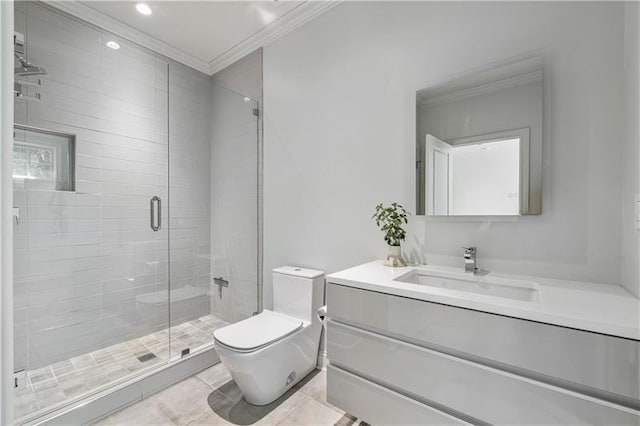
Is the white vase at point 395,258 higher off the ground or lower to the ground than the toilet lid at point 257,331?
higher

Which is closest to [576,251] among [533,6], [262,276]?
[533,6]

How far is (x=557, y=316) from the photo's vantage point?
906 millimetres

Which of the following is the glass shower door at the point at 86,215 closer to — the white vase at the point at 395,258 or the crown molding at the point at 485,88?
the white vase at the point at 395,258

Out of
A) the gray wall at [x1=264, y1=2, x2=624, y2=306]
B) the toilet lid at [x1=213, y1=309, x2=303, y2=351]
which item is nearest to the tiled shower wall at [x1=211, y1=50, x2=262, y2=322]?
the gray wall at [x1=264, y1=2, x2=624, y2=306]

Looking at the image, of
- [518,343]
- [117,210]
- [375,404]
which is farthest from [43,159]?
[518,343]

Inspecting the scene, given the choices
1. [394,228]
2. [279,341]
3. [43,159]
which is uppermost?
[43,159]

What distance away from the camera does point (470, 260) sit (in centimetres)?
143

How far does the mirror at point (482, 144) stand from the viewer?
1.35 metres

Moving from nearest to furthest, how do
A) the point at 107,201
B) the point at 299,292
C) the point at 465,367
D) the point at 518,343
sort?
the point at 518,343, the point at 465,367, the point at 299,292, the point at 107,201

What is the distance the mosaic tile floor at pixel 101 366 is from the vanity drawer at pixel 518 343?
1.60 m

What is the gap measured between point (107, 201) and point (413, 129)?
2.35 meters

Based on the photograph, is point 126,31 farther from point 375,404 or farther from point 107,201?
point 375,404

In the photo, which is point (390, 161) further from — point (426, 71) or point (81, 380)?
point (81, 380)

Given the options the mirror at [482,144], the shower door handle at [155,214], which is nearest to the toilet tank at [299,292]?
the mirror at [482,144]
